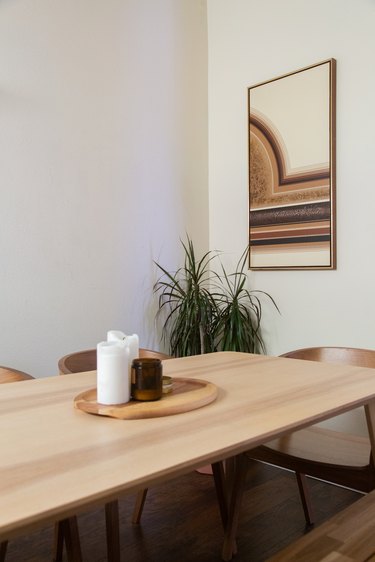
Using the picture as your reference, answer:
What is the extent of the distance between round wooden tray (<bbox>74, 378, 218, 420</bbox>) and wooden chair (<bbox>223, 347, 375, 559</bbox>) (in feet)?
1.82

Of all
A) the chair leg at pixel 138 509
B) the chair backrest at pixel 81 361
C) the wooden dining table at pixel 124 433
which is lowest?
the chair leg at pixel 138 509

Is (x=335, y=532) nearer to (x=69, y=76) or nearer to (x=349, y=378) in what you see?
(x=349, y=378)

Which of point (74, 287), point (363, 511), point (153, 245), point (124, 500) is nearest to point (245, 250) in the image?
point (153, 245)

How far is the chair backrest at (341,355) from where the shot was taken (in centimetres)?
199

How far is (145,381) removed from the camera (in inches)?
46.6

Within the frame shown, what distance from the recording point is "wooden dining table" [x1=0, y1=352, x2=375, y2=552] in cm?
69

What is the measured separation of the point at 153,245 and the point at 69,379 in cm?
166

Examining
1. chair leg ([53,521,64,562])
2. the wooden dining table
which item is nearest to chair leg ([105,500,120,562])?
chair leg ([53,521,64,562])

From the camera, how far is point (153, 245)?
10.2ft

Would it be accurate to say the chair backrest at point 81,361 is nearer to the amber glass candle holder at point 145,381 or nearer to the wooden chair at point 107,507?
the wooden chair at point 107,507

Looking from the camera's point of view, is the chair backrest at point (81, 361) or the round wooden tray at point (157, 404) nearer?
the round wooden tray at point (157, 404)

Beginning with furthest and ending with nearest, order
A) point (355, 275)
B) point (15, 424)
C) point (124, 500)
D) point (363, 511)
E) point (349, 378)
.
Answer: point (355, 275) → point (124, 500) → point (349, 378) → point (363, 511) → point (15, 424)

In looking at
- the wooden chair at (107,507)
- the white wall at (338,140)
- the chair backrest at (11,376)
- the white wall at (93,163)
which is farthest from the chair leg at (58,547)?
the white wall at (338,140)

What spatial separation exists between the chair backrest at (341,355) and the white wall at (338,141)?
558 mm
